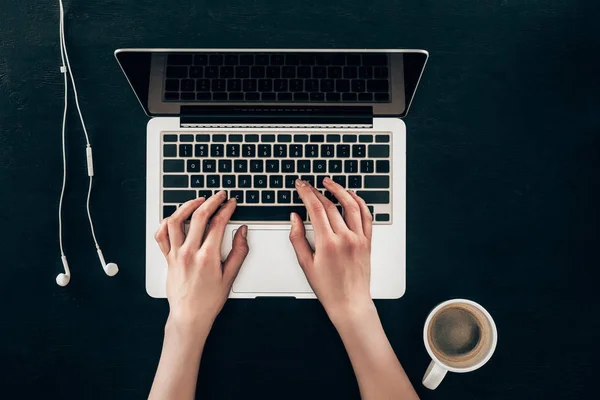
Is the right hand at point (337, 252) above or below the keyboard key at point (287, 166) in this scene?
below

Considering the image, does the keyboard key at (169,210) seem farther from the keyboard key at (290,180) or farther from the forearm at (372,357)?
the forearm at (372,357)

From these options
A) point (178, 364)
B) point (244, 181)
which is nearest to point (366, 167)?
point (244, 181)

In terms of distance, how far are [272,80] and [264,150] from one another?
5.3 inches

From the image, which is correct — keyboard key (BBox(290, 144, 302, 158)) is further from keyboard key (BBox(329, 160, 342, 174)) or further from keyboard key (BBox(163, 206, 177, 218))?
keyboard key (BBox(163, 206, 177, 218))

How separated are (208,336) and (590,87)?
0.92m

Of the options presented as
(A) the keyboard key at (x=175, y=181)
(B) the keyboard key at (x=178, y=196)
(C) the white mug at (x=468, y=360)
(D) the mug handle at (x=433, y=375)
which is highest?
(A) the keyboard key at (x=175, y=181)

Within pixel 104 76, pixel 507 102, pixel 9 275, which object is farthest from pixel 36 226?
pixel 507 102

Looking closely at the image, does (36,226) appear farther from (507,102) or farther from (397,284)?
(507,102)

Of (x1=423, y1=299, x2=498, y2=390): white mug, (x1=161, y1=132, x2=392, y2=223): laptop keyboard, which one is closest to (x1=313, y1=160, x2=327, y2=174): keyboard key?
(x1=161, y1=132, x2=392, y2=223): laptop keyboard

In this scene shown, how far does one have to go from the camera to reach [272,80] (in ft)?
2.87

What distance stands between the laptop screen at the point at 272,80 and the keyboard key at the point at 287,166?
0.37 feet

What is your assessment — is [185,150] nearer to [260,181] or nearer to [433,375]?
[260,181]

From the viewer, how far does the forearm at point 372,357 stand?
0.84m

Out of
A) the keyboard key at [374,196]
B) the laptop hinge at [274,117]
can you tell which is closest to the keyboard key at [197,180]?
the laptop hinge at [274,117]
